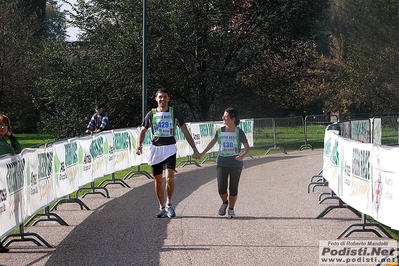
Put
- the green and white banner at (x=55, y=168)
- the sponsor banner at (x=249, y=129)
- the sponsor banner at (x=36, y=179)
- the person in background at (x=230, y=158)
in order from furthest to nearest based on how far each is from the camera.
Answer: the sponsor banner at (x=249, y=129), the person in background at (x=230, y=158), the sponsor banner at (x=36, y=179), the green and white banner at (x=55, y=168)

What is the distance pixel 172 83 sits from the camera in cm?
3534

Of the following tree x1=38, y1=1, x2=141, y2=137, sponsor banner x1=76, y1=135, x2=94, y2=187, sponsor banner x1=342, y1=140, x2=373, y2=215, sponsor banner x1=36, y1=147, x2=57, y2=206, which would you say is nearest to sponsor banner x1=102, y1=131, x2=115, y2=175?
sponsor banner x1=76, y1=135, x2=94, y2=187

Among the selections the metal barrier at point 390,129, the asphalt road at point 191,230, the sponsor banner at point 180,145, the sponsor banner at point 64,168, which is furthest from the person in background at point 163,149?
the metal barrier at point 390,129

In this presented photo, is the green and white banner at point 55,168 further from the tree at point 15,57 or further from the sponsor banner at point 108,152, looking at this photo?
the tree at point 15,57

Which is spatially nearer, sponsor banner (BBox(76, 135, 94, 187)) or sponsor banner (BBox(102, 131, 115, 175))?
sponsor banner (BBox(76, 135, 94, 187))

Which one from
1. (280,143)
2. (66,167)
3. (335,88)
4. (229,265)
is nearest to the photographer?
(229,265)

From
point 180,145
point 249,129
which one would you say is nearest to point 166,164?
point 180,145

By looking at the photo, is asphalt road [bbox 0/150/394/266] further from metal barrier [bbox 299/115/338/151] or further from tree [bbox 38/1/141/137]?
tree [bbox 38/1/141/137]

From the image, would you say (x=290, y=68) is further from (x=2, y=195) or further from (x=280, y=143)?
(x=2, y=195)

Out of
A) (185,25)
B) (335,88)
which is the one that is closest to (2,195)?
(185,25)

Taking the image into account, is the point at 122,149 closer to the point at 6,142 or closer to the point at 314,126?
the point at 6,142

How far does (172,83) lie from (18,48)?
21.5 metres

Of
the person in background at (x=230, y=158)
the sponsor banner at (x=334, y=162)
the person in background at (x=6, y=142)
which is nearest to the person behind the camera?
the person in background at (x=6, y=142)

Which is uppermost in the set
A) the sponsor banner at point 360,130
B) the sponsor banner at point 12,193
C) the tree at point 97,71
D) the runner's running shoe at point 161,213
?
the tree at point 97,71
